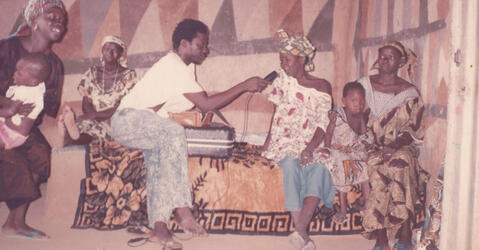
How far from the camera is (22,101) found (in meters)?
4.06

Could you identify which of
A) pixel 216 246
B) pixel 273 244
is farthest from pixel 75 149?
pixel 273 244

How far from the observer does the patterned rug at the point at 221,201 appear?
4176 millimetres

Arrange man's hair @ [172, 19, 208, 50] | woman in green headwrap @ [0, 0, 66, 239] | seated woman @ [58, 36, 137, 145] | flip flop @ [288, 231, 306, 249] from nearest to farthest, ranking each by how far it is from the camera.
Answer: flip flop @ [288, 231, 306, 249], woman in green headwrap @ [0, 0, 66, 239], man's hair @ [172, 19, 208, 50], seated woman @ [58, 36, 137, 145]

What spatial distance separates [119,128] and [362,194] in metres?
2.21

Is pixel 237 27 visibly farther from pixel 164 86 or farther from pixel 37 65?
pixel 37 65

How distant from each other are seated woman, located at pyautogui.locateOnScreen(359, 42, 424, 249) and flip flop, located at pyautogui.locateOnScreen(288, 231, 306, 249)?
0.52 m

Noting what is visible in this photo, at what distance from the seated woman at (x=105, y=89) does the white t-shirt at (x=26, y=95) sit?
81 cm

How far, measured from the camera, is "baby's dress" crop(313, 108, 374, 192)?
13.4 feet

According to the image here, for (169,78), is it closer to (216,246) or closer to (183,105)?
(183,105)

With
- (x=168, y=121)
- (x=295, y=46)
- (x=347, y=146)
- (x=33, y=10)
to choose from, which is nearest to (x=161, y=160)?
(x=168, y=121)

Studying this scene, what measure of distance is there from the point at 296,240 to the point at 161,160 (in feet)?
Answer: 4.19

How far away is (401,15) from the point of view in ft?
15.8

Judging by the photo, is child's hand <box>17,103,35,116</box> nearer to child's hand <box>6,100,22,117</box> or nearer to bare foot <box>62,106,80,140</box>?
child's hand <box>6,100,22,117</box>

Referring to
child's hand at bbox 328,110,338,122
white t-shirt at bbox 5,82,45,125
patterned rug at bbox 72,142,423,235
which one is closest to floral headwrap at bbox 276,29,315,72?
child's hand at bbox 328,110,338,122
